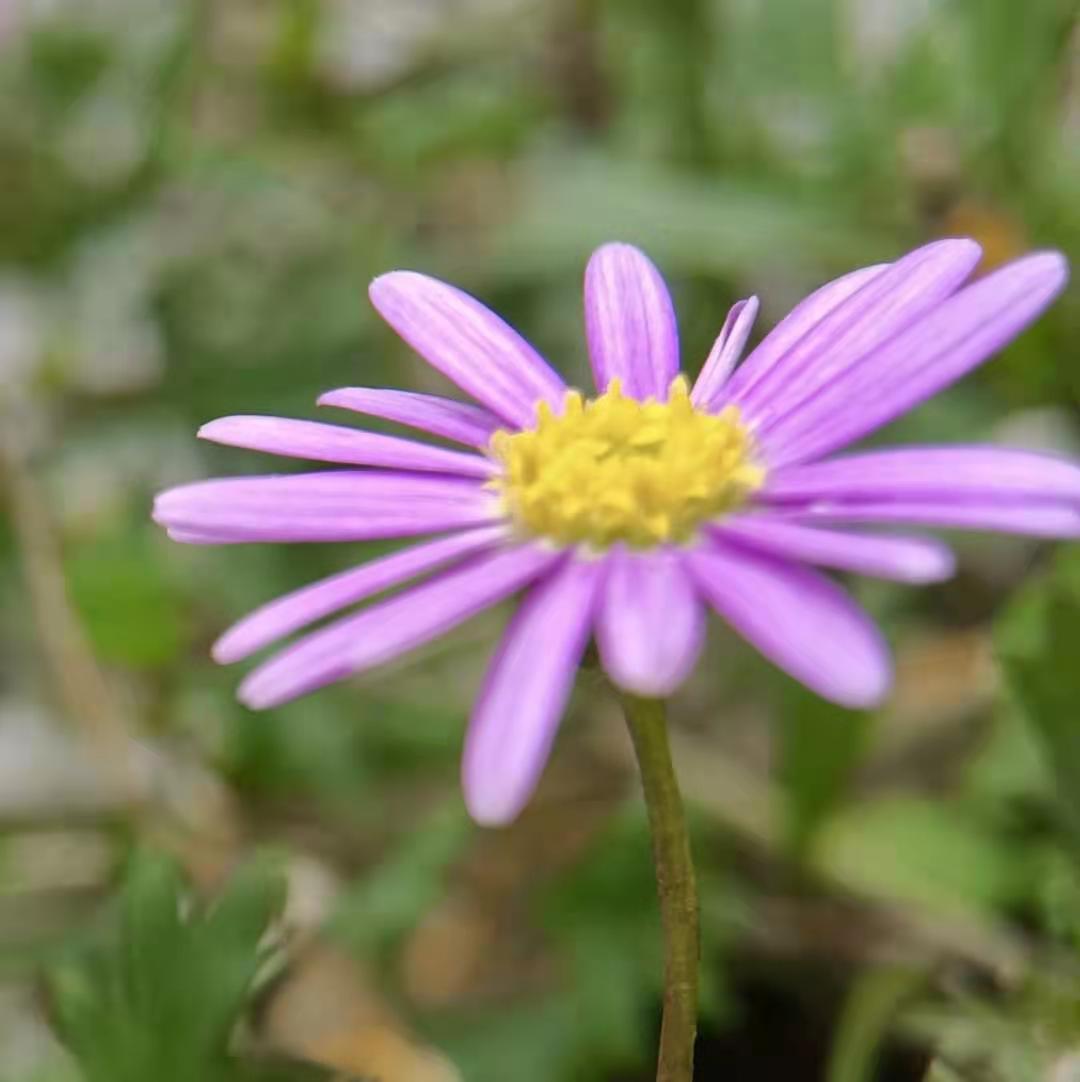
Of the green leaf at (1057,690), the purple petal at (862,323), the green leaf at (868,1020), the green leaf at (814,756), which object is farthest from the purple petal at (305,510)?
the green leaf at (814,756)

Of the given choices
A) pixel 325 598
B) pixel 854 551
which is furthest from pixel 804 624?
pixel 325 598

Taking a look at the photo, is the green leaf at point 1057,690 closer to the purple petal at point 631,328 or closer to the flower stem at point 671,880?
the purple petal at point 631,328

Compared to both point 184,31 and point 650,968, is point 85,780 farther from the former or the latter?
point 184,31

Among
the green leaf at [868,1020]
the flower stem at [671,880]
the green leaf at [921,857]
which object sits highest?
the flower stem at [671,880]

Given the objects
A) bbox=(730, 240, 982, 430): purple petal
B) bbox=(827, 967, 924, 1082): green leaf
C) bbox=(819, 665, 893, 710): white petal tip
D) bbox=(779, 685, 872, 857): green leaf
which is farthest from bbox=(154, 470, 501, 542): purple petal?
bbox=(779, 685, 872, 857): green leaf

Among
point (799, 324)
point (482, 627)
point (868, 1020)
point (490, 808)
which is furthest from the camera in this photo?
→ point (482, 627)

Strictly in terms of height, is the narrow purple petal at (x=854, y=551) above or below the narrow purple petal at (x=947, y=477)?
below

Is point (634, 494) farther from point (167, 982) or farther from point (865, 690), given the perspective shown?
point (167, 982)
